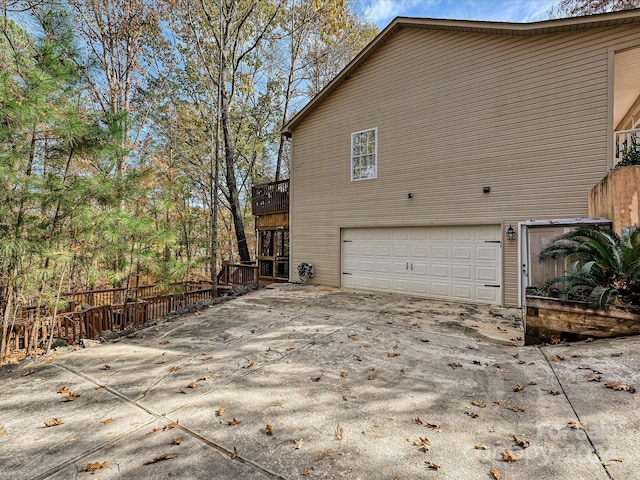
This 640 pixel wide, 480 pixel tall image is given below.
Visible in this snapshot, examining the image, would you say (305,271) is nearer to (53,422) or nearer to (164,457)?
(53,422)

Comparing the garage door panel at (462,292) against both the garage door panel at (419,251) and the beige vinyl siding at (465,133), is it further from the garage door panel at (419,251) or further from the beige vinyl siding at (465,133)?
the garage door panel at (419,251)

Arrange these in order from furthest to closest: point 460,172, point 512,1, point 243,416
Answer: point 512,1
point 460,172
point 243,416

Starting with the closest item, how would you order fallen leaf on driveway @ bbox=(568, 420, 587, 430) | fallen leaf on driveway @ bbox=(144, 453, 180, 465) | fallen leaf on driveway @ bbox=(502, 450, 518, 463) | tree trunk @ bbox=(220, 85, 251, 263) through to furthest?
fallen leaf on driveway @ bbox=(502, 450, 518, 463), fallen leaf on driveway @ bbox=(144, 453, 180, 465), fallen leaf on driveway @ bbox=(568, 420, 587, 430), tree trunk @ bbox=(220, 85, 251, 263)

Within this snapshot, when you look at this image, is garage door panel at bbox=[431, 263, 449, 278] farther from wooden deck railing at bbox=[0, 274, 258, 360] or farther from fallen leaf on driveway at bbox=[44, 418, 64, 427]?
fallen leaf on driveway at bbox=[44, 418, 64, 427]

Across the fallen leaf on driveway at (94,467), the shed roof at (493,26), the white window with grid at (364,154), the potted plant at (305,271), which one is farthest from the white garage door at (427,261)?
the fallen leaf on driveway at (94,467)

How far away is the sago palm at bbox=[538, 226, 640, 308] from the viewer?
12.0ft

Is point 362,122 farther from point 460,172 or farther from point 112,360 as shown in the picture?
point 112,360

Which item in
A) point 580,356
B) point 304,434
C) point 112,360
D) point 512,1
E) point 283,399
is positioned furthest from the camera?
point 512,1

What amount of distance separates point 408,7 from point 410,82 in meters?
8.61

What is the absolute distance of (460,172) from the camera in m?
7.40

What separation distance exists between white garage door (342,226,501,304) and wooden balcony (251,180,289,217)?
287cm

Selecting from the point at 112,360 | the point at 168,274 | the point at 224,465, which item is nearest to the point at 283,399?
the point at 224,465

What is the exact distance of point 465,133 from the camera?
7.35 metres

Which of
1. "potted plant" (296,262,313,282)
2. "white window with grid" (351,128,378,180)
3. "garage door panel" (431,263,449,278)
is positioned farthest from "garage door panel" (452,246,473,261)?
"potted plant" (296,262,313,282)
